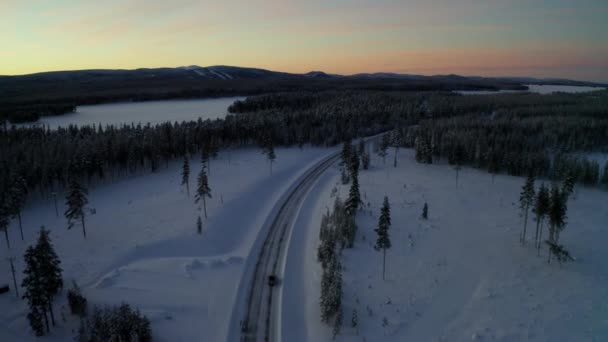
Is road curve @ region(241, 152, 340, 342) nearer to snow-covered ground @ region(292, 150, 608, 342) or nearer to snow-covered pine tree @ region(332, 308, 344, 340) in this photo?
snow-covered ground @ region(292, 150, 608, 342)

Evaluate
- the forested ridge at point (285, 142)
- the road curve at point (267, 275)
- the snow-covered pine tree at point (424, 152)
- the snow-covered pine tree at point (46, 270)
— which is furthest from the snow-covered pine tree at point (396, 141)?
the snow-covered pine tree at point (46, 270)

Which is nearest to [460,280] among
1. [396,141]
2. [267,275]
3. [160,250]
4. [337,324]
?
[337,324]

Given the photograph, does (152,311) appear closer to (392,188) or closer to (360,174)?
(392,188)

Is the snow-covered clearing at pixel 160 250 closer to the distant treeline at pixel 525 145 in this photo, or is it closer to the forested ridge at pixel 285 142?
the forested ridge at pixel 285 142

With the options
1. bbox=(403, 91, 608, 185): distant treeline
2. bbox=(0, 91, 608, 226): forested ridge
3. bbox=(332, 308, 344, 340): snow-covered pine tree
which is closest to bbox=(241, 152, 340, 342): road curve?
bbox=(332, 308, 344, 340): snow-covered pine tree

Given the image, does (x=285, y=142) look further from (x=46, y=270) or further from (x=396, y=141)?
(x=46, y=270)

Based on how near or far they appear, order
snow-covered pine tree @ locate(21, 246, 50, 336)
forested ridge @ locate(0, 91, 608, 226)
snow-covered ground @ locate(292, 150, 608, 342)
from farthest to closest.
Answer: forested ridge @ locate(0, 91, 608, 226) < snow-covered ground @ locate(292, 150, 608, 342) < snow-covered pine tree @ locate(21, 246, 50, 336)

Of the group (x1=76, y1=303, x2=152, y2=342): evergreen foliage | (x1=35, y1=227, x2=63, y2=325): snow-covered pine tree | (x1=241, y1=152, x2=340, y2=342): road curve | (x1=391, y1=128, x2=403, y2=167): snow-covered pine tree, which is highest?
(x1=391, y1=128, x2=403, y2=167): snow-covered pine tree

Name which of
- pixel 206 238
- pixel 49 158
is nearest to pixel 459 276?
pixel 206 238
